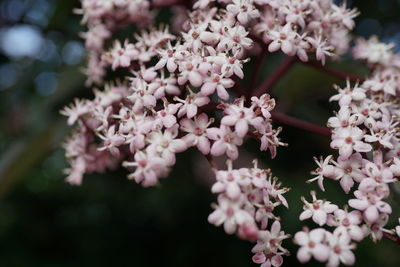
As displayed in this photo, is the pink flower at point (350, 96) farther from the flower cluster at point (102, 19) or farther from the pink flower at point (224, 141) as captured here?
the flower cluster at point (102, 19)

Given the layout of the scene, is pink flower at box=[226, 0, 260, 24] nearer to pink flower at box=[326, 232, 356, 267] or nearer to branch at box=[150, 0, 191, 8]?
branch at box=[150, 0, 191, 8]

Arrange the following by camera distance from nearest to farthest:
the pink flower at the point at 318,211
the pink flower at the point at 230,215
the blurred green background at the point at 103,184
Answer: the pink flower at the point at 230,215 → the pink flower at the point at 318,211 → the blurred green background at the point at 103,184

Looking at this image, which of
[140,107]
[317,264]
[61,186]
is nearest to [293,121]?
[140,107]

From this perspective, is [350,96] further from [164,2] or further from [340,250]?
[164,2]

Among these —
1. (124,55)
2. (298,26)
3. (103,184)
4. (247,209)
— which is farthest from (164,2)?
(103,184)

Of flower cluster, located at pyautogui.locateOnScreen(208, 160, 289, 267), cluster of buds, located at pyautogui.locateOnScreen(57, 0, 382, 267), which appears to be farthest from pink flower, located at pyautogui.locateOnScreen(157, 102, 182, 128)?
flower cluster, located at pyautogui.locateOnScreen(208, 160, 289, 267)

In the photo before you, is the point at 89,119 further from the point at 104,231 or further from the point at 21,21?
the point at 104,231

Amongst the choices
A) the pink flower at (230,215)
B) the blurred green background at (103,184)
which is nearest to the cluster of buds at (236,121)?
the pink flower at (230,215)
